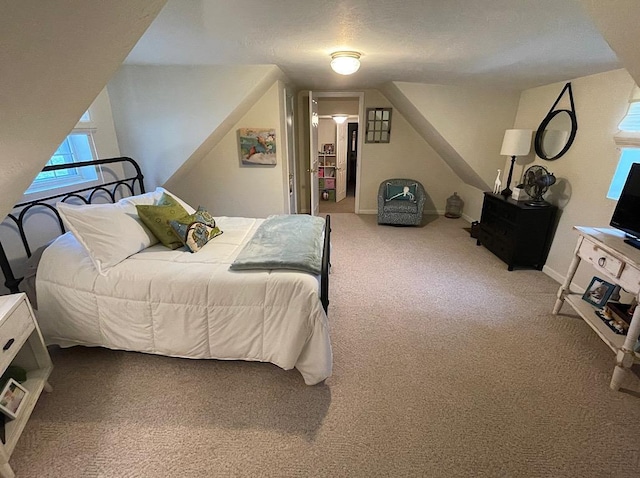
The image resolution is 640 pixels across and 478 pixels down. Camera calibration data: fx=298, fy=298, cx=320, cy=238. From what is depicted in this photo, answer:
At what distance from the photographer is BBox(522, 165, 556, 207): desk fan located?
10.3ft

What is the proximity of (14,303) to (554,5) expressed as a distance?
3.01 m

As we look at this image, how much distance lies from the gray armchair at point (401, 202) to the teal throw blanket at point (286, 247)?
8.19 feet

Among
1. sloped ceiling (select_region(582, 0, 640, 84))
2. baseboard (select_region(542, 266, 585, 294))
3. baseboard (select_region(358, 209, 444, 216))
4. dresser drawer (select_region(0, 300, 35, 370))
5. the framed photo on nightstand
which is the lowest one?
baseboard (select_region(542, 266, 585, 294))

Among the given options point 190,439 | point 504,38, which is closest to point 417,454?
point 190,439

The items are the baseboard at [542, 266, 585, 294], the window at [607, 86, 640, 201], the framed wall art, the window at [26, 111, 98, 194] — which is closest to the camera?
the window at [607, 86, 640, 201]

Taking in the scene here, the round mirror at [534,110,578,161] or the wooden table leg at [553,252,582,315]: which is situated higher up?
the round mirror at [534,110,578,161]

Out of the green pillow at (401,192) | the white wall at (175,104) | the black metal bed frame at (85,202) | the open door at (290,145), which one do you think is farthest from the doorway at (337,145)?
the black metal bed frame at (85,202)

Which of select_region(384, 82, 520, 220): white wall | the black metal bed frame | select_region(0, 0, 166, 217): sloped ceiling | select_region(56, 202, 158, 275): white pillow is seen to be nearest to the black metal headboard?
the black metal bed frame

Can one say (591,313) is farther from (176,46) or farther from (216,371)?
(176,46)

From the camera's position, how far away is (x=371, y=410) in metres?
1.72

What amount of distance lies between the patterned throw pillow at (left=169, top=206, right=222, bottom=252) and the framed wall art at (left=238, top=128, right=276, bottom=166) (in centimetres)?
158

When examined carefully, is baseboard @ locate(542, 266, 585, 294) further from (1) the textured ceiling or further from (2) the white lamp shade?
(1) the textured ceiling

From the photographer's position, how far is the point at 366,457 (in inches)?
58.4

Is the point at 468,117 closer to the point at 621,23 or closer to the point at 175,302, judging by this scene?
the point at 621,23
